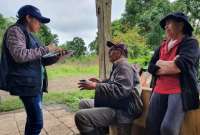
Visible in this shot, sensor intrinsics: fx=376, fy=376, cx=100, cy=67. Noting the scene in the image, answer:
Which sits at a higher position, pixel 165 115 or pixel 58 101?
pixel 165 115

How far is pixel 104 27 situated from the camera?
591cm

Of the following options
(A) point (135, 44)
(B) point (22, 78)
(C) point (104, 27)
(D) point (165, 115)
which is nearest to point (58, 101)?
(C) point (104, 27)

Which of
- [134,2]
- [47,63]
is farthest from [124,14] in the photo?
[47,63]

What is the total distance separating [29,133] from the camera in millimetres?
3752

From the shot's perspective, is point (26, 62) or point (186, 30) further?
point (26, 62)

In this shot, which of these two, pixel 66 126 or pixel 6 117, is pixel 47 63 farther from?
pixel 6 117

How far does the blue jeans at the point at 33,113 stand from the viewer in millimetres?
3590

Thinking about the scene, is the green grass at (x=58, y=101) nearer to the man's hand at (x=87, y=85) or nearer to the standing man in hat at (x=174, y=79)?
the man's hand at (x=87, y=85)

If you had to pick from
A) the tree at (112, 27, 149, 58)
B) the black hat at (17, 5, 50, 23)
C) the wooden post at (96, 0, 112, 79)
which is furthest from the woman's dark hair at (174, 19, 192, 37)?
the tree at (112, 27, 149, 58)

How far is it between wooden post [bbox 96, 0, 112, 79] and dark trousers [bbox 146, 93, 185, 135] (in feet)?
8.45

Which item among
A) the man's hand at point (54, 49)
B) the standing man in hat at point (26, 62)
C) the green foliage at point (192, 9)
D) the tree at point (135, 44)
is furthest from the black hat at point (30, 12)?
the tree at point (135, 44)

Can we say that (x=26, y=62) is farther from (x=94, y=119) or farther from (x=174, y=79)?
(x=174, y=79)

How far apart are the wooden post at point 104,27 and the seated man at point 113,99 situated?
7.28ft

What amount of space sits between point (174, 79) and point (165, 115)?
319 millimetres
